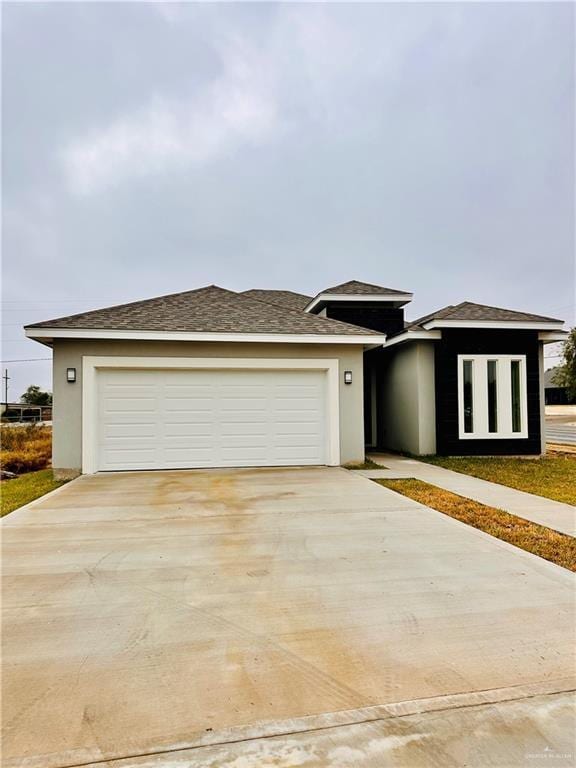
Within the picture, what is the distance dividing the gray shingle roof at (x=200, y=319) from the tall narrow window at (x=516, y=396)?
4.37m

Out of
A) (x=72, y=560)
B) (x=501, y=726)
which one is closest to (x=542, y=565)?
(x=501, y=726)

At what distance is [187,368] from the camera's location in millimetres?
9258

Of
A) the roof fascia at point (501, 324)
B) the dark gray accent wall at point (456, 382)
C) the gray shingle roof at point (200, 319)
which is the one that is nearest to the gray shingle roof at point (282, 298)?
the gray shingle roof at point (200, 319)

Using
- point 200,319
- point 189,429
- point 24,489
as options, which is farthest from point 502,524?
point 24,489

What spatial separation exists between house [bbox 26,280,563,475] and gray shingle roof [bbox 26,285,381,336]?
4 cm

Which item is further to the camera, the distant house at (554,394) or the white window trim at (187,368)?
the distant house at (554,394)

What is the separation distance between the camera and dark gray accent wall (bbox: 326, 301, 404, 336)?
1386 cm

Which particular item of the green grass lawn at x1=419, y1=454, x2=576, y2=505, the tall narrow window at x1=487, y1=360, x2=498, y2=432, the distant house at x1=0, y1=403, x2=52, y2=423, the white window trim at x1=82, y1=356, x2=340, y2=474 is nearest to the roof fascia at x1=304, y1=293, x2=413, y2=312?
the tall narrow window at x1=487, y1=360, x2=498, y2=432

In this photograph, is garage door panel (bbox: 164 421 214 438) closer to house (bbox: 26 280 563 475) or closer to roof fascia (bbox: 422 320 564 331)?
house (bbox: 26 280 563 475)

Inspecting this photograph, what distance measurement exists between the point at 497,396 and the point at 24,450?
13005 millimetres

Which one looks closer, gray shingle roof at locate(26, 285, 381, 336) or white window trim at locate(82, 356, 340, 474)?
white window trim at locate(82, 356, 340, 474)

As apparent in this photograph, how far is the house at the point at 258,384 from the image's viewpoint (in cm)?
888

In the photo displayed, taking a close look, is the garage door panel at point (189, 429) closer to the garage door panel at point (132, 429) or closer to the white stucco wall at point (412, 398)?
the garage door panel at point (132, 429)

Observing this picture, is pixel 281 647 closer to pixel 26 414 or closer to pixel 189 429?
pixel 189 429
